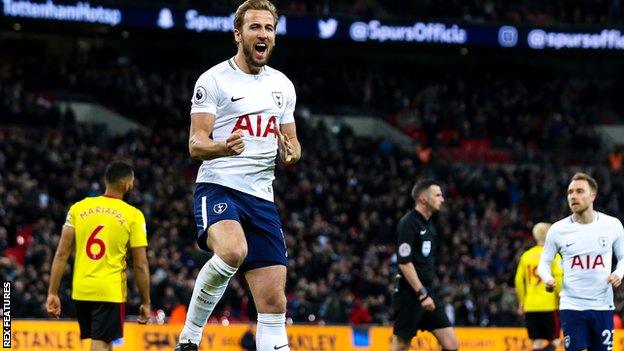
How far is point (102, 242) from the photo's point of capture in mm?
10344

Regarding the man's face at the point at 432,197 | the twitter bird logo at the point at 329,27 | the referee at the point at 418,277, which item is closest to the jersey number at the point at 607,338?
the referee at the point at 418,277

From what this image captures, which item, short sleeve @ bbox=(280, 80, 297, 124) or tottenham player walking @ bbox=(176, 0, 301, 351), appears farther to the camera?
short sleeve @ bbox=(280, 80, 297, 124)

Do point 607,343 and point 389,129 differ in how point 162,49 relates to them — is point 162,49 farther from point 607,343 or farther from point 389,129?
point 607,343

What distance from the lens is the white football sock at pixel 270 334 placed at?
7770 millimetres

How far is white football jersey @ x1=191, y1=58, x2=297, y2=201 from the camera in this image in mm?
7949

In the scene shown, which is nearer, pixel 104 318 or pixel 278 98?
pixel 278 98

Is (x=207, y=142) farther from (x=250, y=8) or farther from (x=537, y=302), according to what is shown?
(x=537, y=302)

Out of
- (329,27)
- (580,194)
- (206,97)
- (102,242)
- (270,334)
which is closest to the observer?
(270,334)

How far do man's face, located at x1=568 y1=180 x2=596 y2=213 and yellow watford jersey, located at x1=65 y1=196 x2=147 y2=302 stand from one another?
12.3 ft

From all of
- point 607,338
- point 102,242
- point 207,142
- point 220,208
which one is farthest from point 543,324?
point 207,142

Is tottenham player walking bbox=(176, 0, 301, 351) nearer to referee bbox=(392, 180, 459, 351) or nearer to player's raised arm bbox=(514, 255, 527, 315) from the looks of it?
referee bbox=(392, 180, 459, 351)

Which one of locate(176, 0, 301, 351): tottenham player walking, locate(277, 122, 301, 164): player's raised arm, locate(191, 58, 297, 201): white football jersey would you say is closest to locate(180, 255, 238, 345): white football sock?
locate(176, 0, 301, 351): tottenham player walking

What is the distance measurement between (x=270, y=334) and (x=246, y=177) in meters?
1.00

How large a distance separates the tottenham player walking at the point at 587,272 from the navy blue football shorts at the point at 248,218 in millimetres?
3759
